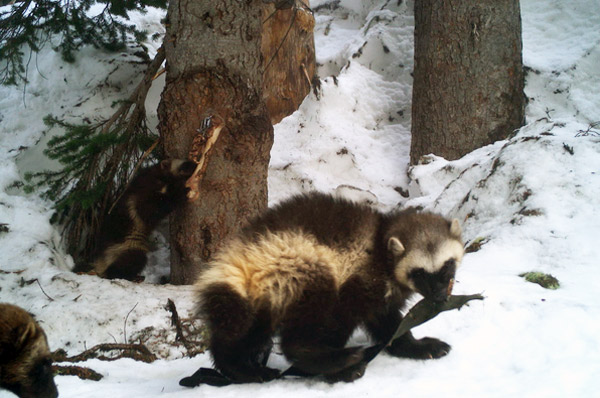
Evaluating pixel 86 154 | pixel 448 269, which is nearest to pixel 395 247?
pixel 448 269

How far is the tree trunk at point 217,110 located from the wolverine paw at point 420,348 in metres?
2.27

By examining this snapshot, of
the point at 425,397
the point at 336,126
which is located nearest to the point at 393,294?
the point at 425,397

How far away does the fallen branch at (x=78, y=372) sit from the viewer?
2594 mm

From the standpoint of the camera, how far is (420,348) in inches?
89.8

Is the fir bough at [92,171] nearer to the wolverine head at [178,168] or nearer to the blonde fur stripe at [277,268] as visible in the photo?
the wolverine head at [178,168]

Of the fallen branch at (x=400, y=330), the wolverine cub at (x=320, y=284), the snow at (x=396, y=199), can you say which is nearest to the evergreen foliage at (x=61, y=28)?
the snow at (x=396, y=199)

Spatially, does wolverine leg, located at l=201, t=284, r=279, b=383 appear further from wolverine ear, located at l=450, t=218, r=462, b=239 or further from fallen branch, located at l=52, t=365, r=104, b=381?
wolverine ear, located at l=450, t=218, r=462, b=239

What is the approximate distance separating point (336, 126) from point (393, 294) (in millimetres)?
4293

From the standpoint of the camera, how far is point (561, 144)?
13.4 feet

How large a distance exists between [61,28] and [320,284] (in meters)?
5.43

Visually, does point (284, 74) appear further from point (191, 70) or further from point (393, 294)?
point (393, 294)

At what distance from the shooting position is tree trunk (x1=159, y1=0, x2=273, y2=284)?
4074mm

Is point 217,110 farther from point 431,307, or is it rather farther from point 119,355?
point 431,307

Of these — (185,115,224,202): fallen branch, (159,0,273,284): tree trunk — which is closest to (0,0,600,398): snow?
(159,0,273,284): tree trunk
